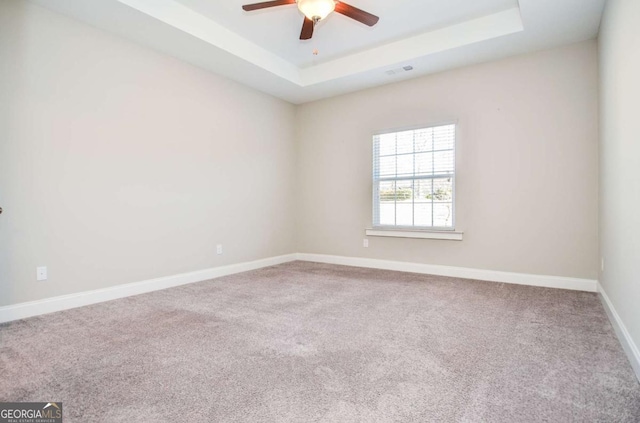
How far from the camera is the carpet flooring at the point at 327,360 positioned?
4.93 feet

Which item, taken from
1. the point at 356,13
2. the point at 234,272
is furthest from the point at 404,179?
the point at 234,272

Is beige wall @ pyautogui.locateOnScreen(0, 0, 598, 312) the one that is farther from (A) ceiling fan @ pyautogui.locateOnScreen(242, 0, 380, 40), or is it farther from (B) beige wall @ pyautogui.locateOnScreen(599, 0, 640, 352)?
(A) ceiling fan @ pyautogui.locateOnScreen(242, 0, 380, 40)

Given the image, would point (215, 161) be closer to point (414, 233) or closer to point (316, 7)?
point (316, 7)

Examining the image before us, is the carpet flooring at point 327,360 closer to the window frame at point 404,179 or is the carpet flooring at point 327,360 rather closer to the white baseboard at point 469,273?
the white baseboard at point 469,273

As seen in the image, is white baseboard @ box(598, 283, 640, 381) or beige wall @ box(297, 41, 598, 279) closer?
white baseboard @ box(598, 283, 640, 381)

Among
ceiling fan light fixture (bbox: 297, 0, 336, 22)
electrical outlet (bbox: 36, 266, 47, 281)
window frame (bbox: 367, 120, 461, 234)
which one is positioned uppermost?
ceiling fan light fixture (bbox: 297, 0, 336, 22)

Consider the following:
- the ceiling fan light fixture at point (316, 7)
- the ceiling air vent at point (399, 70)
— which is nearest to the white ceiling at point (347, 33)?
the ceiling air vent at point (399, 70)

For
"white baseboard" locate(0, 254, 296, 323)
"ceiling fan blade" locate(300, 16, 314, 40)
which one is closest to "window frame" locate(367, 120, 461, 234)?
"white baseboard" locate(0, 254, 296, 323)

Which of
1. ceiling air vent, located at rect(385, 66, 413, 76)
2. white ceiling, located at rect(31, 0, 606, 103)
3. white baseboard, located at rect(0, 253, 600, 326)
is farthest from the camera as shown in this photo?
ceiling air vent, located at rect(385, 66, 413, 76)

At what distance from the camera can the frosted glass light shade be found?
264 centimetres

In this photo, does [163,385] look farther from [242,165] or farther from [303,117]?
[303,117]

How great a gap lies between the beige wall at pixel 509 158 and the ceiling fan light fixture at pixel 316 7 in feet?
7.50

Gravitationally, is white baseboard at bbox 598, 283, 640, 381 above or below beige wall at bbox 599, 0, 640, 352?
below

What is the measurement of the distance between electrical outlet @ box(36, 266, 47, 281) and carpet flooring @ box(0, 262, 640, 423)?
330 mm
